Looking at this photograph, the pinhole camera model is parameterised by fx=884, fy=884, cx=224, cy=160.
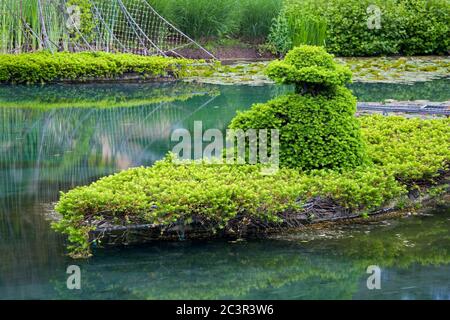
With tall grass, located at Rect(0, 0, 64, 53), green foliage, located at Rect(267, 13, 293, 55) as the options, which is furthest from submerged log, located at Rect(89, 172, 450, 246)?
green foliage, located at Rect(267, 13, 293, 55)

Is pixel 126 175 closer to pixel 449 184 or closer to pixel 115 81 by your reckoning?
pixel 449 184

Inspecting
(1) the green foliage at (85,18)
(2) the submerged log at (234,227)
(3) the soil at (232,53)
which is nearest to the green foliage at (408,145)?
(2) the submerged log at (234,227)

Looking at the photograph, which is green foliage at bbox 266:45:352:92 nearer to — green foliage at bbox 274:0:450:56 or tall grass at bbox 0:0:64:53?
tall grass at bbox 0:0:64:53

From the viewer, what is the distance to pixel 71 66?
16.6m

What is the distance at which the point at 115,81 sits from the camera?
17.0 meters

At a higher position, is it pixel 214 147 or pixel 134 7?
pixel 134 7

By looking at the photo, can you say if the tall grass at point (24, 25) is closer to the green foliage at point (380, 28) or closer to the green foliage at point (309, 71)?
the green foliage at point (380, 28)

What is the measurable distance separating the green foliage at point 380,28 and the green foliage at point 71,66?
4211 millimetres

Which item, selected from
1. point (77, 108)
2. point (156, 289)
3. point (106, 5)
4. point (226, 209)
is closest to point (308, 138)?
point (226, 209)

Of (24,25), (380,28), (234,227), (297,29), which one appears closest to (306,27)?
(297,29)

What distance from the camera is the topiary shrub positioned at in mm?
7996

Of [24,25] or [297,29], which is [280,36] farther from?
[24,25]

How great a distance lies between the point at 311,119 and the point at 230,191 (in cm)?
134

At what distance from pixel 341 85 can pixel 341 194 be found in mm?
1258
